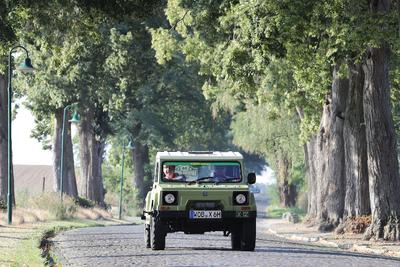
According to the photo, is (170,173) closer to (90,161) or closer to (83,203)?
(83,203)

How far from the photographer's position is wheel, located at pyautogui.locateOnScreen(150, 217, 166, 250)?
21.6m

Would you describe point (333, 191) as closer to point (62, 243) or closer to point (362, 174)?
point (362, 174)

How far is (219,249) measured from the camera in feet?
75.4

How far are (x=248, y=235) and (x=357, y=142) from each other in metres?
13.8

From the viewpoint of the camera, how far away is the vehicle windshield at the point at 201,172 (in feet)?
73.2

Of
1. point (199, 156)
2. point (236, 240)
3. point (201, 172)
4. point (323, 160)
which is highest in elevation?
point (323, 160)

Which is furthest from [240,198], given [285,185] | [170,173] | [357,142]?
[285,185]

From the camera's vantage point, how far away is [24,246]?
2233 centimetres

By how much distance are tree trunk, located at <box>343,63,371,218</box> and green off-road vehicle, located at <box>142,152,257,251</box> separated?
1277 cm

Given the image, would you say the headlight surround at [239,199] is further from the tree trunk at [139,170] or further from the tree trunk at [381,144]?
the tree trunk at [139,170]

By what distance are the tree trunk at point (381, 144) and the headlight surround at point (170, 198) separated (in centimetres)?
995

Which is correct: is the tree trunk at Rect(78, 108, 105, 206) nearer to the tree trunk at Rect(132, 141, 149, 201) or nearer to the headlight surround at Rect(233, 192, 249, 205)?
the tree trunk at Rect(132, 141, 149, 201)

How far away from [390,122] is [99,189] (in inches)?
1457

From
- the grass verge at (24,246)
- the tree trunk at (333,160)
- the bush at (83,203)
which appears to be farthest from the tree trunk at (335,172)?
the bush at (83,203)
